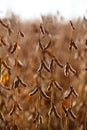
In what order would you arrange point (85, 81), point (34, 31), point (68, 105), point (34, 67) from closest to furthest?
point (68, 105) < point (85, 81) < point (34, 67) < point (34, 31)

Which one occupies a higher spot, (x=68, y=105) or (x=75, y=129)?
(x=68, y=105)

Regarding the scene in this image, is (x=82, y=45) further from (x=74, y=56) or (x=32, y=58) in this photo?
(x=32, y=58)

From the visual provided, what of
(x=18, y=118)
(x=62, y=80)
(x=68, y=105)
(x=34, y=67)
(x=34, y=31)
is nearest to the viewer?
(x=68, y=105)

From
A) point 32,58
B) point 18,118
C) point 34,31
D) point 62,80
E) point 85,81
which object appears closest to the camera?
point 18,118

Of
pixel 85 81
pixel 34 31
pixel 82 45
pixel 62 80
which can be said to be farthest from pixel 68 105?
pixel 34 31

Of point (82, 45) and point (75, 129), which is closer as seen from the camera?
point (75, 129)

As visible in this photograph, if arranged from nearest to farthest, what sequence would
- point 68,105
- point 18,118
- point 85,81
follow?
point 68,105
point 18,118
point 85,81

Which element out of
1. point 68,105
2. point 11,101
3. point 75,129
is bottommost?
point 75,129

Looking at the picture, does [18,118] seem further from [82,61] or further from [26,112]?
[82,61]

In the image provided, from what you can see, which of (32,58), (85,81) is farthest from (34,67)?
(85,81)
